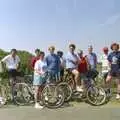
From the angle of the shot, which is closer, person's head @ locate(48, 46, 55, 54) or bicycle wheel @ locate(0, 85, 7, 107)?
bicycle wheel @ locate(0, 85, 7, 107)

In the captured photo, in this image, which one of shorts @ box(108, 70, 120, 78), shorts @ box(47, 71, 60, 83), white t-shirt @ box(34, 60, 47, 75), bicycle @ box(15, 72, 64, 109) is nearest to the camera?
bicycle @ box(15, 72, 64, 109)

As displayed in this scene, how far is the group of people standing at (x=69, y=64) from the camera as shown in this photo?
15.3 m

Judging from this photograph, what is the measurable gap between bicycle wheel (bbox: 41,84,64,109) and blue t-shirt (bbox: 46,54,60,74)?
629mm

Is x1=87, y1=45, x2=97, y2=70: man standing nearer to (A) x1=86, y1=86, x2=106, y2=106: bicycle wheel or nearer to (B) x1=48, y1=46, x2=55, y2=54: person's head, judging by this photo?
(A) x1=86, y1=86, x2=106, y2=106: bicycle wheel

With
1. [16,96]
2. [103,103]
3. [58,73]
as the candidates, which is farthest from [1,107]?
[103,103]

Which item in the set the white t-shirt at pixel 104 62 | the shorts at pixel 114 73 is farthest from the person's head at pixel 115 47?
the white t-shirt at pixel 104 62

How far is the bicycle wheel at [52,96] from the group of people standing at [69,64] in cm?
25

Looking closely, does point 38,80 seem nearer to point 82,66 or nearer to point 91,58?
point 82,66

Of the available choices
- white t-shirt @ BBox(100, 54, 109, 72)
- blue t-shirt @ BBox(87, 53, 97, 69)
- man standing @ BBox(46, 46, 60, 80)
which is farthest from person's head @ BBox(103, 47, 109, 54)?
man standing @ BBox(46, 46, 60, 80)

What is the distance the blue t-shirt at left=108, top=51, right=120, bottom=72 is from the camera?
1551 cm

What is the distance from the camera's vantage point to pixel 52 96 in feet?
49.2

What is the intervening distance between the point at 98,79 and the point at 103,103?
1.56m

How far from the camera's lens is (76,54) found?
15906mm

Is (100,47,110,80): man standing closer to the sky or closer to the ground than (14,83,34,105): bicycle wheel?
closer to the sky
